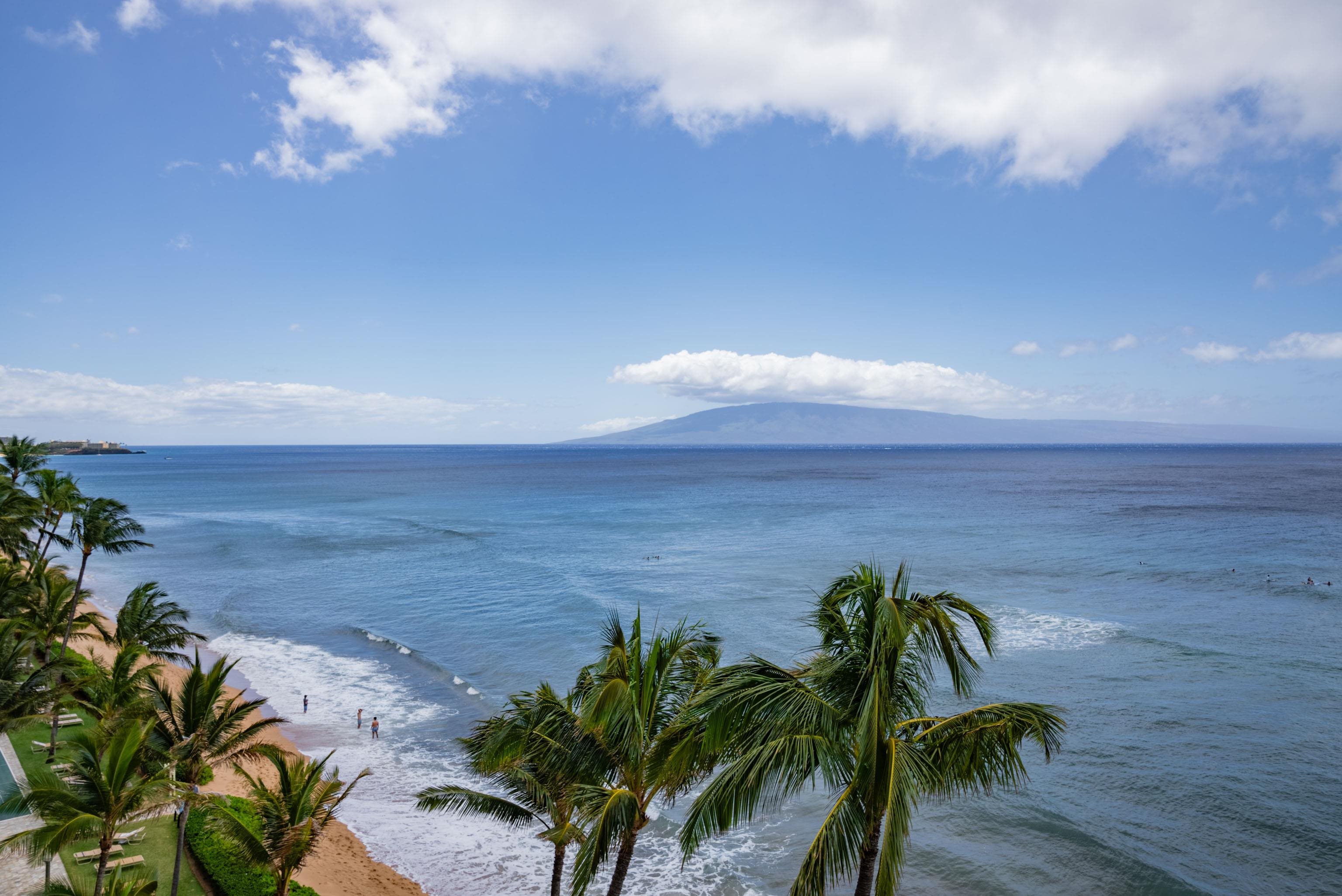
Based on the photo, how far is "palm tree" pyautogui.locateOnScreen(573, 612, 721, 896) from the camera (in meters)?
9.07

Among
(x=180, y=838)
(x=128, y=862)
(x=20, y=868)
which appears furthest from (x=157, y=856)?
(x=180, y=838)

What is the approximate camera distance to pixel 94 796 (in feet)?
45.2

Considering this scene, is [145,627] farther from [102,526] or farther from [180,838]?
[180,838]

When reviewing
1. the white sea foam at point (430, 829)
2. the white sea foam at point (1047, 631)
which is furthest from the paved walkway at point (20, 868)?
the white sea foam at point (1047, 631)

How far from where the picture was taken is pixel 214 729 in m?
16.0

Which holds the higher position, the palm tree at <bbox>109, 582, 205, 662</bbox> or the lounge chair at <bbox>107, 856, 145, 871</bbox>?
the palm tree at <bbox>109, 582, 205, 662</bbox>

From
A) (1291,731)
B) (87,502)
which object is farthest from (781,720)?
(87,502)

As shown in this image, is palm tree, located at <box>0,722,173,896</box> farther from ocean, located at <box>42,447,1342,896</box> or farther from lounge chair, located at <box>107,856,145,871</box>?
ocean, located at <box>42,447,1342,896</box>

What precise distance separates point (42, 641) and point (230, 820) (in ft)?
57.1

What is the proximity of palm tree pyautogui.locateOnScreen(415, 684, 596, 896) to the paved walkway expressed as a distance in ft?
35.8

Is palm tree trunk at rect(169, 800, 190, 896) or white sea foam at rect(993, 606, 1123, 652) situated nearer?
palm tree trunk at rect(169, 800, 190, 896)

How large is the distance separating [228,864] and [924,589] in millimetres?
41725

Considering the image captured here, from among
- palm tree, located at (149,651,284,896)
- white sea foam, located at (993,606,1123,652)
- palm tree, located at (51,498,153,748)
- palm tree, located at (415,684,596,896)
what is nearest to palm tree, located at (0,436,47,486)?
palm tree, located at (51,498,153,748)

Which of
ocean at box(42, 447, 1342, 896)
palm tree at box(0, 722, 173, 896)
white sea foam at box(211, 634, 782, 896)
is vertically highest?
palm tree at box(0, 722, 173, 896)
